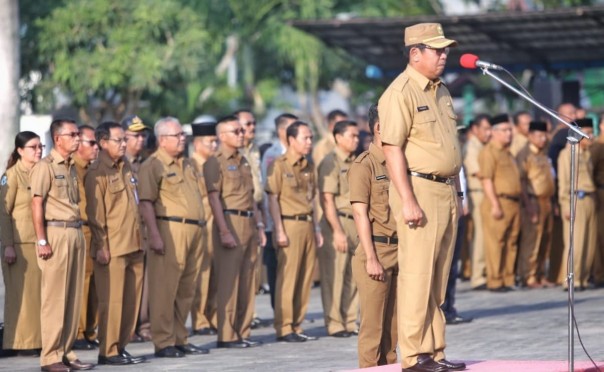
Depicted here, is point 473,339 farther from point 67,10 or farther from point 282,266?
point 67,10

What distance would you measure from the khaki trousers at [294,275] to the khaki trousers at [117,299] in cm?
173

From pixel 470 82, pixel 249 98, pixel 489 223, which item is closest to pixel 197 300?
pixel 489 223

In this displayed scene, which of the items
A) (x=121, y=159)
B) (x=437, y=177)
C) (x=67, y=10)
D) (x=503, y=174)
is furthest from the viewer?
(x=67, y=10)

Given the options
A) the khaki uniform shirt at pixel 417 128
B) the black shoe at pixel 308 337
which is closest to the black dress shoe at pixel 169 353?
the black shoe at pixel 308 337

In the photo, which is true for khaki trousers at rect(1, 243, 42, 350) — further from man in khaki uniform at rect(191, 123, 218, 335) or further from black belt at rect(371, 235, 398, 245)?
black belt at rect(371, 235, 398, 245)

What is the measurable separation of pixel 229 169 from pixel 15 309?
2345 mm

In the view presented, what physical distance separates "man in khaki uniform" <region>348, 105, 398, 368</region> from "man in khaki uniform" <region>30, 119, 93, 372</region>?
2.61 metres

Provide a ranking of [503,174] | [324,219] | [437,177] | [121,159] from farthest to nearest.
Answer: [503,174]
[324,219]
[121,159]
[437,177]

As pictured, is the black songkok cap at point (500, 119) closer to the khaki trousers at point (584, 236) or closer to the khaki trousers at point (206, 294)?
the khaki trousers at point (584, 236)

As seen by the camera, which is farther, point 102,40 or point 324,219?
point 102,40

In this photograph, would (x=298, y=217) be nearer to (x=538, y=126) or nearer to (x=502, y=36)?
(x=538, y=126)

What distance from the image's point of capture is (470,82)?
31875 mm

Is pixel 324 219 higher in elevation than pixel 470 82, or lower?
lower

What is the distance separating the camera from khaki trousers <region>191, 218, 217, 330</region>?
542 inches
